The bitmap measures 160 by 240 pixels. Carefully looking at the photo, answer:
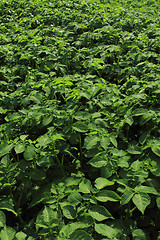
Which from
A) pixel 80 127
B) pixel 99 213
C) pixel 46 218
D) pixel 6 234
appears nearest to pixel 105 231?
pixel 99 213

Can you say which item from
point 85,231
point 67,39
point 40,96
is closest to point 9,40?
point 67,39

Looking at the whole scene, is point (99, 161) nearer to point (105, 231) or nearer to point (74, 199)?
point (74, 199)

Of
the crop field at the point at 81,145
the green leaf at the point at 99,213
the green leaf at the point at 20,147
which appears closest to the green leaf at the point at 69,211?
the crop field at the point at 81,145

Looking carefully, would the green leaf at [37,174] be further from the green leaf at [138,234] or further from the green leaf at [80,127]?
the green leaf at [138,234]

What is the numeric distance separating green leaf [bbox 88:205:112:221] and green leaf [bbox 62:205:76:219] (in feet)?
0.35

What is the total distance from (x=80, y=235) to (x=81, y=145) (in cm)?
94

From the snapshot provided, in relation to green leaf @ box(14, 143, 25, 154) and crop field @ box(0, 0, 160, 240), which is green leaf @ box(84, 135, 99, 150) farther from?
green leaf @ box(14, 143, 25, 154)

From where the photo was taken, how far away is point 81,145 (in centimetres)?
218

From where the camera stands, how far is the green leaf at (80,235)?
1341 mm

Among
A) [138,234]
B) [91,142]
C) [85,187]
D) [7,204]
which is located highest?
[91,142]

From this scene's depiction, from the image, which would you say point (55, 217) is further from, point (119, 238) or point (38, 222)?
point (119, 238)

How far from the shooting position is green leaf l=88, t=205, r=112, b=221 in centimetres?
148

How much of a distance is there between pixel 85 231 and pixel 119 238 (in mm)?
288

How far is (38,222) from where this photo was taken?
4.89ft
